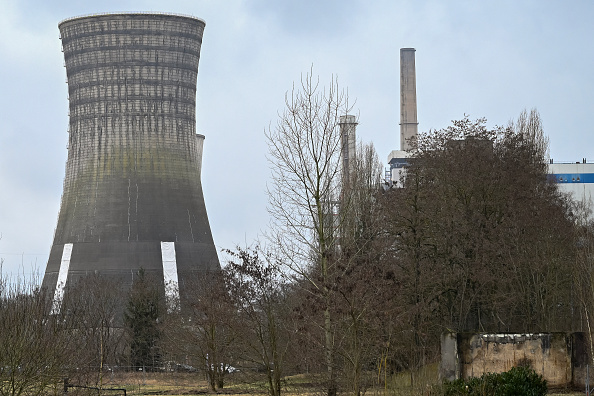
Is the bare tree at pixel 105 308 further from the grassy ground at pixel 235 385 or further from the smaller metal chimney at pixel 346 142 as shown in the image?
the smaller metal chimney at pixel 346 142

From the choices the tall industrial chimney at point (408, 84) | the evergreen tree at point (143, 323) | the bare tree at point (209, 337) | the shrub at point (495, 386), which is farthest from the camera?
the tall industrial chimney at point (408, 84)

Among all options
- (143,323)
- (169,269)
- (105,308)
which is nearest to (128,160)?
(169,269)

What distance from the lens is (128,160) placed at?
32688mm

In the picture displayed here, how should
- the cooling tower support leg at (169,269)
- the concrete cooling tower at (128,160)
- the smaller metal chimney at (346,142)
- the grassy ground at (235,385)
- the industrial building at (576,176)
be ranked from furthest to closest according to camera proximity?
1. the industrial building at (576,176)
2. the cooling tower support leg at (169,269)
3. the concrete cooling tower at (128,160)
4. the smaller metal chimney at (346,142)
5. the grassy ground at (235,385)

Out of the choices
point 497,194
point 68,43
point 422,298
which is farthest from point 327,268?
point 68,43

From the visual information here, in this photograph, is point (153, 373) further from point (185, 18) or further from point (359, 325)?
point (359, 325)

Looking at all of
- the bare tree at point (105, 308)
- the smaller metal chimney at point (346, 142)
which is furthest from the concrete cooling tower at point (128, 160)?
the smaller metal chimney at point (346, 142)

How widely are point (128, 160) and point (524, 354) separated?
19.9 meters

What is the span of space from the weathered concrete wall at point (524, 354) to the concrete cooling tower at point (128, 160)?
61.0 ft

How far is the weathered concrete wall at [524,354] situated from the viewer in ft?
50.9

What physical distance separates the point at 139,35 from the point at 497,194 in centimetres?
1643

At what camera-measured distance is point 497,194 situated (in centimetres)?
2103

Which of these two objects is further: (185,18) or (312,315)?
(185,18)

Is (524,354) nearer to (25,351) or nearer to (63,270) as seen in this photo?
(25,351)
